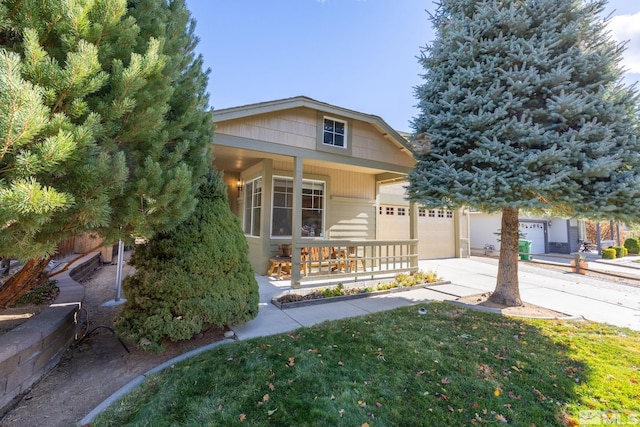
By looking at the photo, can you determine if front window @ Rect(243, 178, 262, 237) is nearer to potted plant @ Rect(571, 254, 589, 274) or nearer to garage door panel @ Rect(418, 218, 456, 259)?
garage door panel @ Rect(418, 218, 456, 259)

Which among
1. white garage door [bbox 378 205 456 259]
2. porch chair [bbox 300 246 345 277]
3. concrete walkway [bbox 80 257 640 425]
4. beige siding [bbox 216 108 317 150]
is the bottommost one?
concrete walkway [bbox 80 257 640 425]

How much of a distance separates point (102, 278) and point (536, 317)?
1009 cm

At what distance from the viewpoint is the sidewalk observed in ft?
15.3

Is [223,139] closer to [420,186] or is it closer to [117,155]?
[117,155]

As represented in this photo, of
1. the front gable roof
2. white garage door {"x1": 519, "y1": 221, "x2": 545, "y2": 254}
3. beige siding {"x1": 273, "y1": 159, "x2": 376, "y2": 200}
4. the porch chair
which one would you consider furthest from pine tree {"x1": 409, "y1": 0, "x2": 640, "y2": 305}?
white garage door {"x1": 519, "y1": 221, "x2": 545, "y2": 254}

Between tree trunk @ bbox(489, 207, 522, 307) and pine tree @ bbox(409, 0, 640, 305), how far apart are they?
0.07 ft

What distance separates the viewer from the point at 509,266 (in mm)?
5801

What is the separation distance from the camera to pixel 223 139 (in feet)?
18.8

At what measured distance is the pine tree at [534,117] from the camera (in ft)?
15.3

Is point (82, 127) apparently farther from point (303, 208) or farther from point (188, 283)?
point (303, 208)

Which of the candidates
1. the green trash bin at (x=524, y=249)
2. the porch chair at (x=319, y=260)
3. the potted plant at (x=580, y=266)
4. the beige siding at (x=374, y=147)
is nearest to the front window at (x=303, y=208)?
the porch chair at (x=319, y=260)

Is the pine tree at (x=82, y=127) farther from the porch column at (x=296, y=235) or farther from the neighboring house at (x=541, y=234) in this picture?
the neighboring house at (x=541, y=234)

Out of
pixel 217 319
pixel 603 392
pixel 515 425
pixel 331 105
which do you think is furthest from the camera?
pixel 331 105

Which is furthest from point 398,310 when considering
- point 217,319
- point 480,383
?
point 217,319
